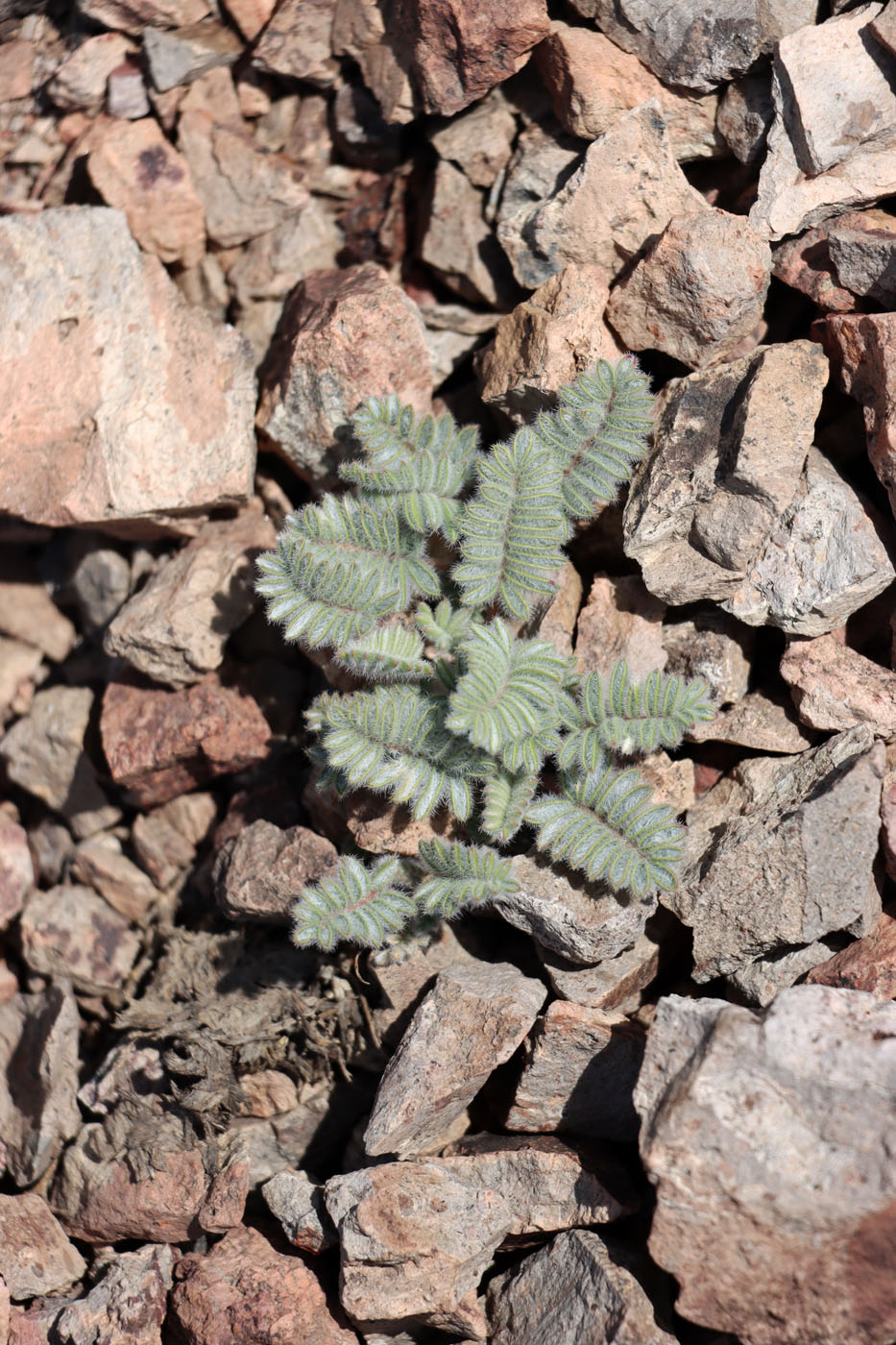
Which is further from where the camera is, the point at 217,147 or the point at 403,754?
the point at 217,147

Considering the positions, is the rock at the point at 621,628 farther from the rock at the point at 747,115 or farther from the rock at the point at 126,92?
the rock at the point at 126,92

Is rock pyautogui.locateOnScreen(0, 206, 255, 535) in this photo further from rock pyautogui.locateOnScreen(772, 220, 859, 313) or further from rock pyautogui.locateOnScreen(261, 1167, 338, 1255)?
rock pyautogui.locateOnScreen(261, 1167, 338, 1255)

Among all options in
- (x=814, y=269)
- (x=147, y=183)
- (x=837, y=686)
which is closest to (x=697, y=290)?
(x=814, y=269)

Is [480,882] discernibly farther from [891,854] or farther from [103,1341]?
[103,1341]

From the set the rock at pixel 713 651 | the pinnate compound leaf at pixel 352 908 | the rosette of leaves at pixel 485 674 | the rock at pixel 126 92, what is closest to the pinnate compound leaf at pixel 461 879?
the rosette of leaves at pixel 485 674

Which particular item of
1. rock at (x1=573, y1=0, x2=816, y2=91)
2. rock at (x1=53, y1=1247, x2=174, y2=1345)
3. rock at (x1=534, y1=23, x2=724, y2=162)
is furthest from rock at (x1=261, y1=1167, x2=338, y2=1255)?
rock at (x1=573, y1=0, x2=816, y2=91)

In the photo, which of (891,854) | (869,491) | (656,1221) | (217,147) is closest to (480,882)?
(656,1221)

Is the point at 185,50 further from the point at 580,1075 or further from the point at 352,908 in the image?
the point at 580,1075
